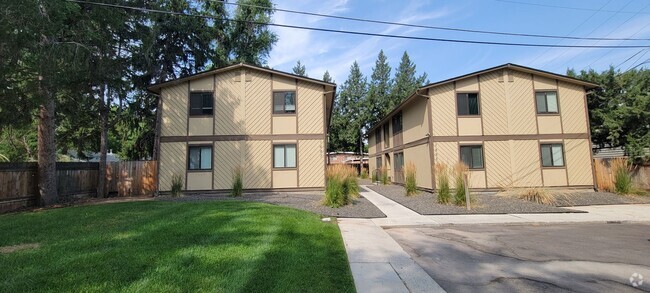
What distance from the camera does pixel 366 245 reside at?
246 inches

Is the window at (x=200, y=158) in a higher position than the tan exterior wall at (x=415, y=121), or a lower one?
lower

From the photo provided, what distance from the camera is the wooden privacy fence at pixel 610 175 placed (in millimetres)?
15887

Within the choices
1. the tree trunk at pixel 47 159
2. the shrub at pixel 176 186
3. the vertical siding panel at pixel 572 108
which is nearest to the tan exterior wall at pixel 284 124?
the shrub at pixel 176 186

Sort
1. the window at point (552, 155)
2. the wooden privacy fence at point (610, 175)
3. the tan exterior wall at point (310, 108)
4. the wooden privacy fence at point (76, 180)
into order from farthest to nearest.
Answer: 1. the window at point (552, 155)
2. the tan exterior wall at point (310, 108)
3. the wooden privacy fence at point (610, 175)
4. the wooden privacy fence at point (76, 180)

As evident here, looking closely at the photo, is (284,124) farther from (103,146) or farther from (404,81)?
(404,81)

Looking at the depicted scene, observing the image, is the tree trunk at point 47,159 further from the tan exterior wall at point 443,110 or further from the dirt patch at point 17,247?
the tan exterior wall at point 443,110

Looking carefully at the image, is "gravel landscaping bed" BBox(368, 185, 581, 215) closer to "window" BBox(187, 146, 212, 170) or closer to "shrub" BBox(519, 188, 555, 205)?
"shrub" BBox(519, 188, 555, 205)

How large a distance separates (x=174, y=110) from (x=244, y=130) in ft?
12.0

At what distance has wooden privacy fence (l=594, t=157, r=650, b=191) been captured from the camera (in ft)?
52.1

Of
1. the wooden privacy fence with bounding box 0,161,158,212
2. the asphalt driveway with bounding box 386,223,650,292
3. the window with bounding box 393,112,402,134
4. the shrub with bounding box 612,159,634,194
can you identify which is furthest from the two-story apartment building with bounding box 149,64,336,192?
the shrub with bounding box 612,159,634,194

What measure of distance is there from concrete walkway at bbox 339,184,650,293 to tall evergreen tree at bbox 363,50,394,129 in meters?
29.8

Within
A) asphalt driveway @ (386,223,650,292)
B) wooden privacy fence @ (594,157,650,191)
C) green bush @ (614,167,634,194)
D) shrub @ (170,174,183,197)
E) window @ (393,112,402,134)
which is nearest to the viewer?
asphalt driveway @ (386,223,650,292)

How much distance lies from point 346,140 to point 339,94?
6.59m

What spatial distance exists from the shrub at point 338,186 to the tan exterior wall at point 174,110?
860cm
